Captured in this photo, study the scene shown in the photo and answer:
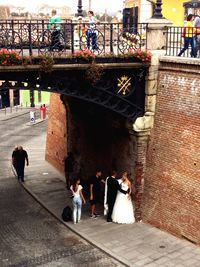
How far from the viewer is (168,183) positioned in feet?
46.9

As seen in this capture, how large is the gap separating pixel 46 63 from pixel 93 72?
1496 mm

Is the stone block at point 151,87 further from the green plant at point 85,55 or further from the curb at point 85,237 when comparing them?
the curb at point 85,237

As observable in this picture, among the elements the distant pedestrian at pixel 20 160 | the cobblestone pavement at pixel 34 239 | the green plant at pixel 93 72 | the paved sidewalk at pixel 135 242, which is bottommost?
the cobblestone pavement at pixel 34 239

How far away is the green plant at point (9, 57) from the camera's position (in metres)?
12.1

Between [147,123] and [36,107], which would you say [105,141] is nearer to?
[147,123]

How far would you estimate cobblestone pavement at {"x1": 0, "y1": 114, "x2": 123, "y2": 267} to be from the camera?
41.4 feet

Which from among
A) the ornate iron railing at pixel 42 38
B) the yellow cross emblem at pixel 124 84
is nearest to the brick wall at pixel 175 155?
the yellow cross emblem at pixel 124 84

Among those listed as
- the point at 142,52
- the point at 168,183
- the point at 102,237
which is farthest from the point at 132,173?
the point at 142,52

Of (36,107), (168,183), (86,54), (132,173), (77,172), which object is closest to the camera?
(86,54)

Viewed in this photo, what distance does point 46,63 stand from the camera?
41.3 feet

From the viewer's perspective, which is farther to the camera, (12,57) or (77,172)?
(77,172)

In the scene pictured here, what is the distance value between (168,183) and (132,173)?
5.20 ft

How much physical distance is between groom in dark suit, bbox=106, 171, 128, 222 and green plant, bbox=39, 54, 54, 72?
434 cm

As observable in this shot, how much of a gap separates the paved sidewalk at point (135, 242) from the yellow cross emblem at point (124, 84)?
173 inches
